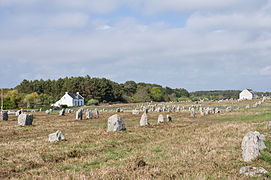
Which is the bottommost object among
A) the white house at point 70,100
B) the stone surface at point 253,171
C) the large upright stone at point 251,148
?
the stone surface at point 253,171

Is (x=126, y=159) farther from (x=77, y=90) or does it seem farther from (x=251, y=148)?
(x=77, y=90)

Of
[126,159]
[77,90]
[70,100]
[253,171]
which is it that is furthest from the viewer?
[77,90]

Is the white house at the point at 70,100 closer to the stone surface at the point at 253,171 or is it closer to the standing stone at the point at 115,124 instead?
the standing stone at the point at 115,124

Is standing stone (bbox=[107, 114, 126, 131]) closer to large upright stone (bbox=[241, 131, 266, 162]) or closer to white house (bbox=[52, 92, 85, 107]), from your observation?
large upright stone (bbox=[241, 131, 266, 162])

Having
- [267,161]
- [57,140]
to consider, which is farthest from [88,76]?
[267,161]

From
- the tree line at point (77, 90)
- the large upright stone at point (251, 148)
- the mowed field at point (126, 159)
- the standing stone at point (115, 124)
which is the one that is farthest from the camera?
the tree line at point (77, 90)

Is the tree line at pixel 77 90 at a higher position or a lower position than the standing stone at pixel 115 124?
higher

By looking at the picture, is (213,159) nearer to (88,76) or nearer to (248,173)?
(248,173)

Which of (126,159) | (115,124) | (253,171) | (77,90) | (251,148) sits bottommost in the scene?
(126,159)

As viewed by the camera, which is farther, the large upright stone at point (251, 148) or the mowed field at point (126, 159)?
the large upright stone at point (251, 148)

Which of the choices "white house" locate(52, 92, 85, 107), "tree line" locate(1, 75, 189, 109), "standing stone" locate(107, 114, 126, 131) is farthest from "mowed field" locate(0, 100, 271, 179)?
"tree line" locate(1, 75, 189, 109)

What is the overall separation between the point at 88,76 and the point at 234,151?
4389 inches

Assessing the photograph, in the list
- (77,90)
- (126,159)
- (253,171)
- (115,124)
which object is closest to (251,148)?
(253,171)

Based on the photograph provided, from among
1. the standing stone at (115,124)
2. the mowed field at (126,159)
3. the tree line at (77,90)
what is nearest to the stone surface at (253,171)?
the mowed field at (126,159)
